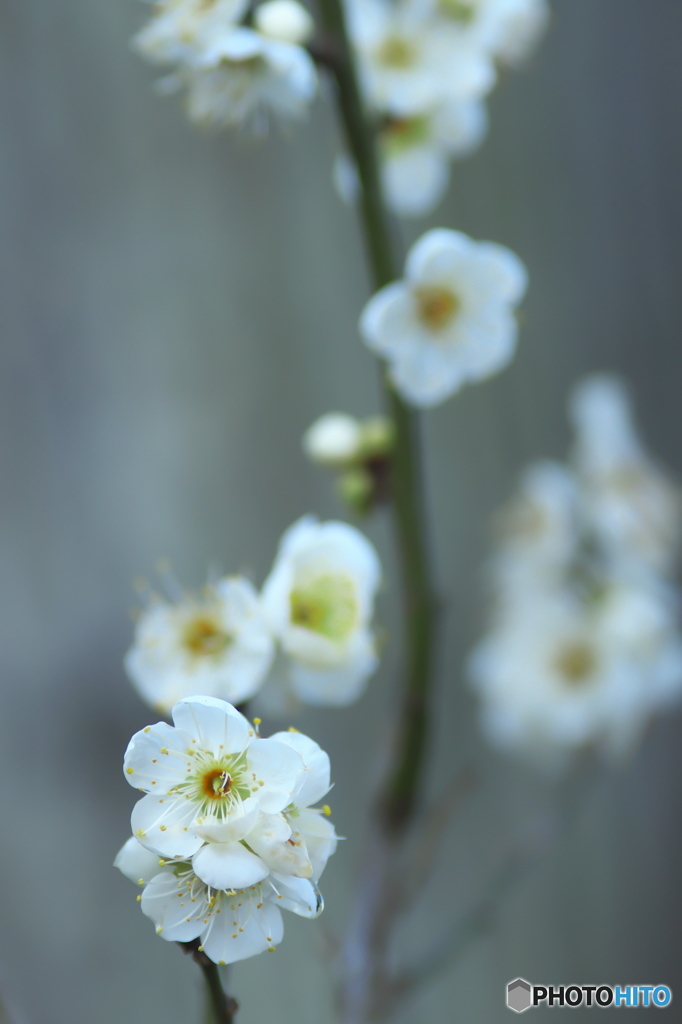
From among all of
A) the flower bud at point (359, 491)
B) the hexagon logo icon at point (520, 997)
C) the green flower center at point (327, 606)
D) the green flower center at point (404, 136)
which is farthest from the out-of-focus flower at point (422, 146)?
the hexagon logo icon at point (520, 997)

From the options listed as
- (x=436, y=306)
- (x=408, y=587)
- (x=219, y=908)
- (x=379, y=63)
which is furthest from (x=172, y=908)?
(x=379, y=63)

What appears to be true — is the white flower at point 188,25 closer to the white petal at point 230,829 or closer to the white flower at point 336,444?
the white flower at point 336,444

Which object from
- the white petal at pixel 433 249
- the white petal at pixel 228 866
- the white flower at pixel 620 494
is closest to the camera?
the white petal at pixel 228 866

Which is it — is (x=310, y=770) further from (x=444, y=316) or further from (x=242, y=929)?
(x=444, y=316)

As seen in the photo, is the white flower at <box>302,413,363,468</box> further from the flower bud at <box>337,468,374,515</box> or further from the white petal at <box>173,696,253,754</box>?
the white petal at <box>173,696,253,754</box>

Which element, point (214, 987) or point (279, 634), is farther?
point (279, 634)

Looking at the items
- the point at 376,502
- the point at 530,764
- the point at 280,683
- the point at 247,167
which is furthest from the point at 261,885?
the point at 530,764

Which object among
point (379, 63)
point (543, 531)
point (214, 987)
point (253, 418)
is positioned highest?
point (253, 418)
